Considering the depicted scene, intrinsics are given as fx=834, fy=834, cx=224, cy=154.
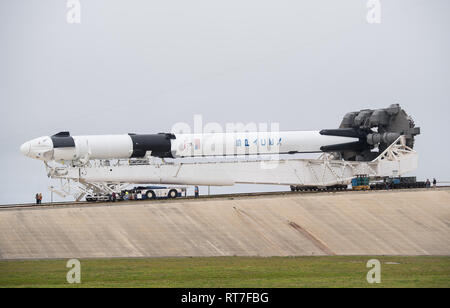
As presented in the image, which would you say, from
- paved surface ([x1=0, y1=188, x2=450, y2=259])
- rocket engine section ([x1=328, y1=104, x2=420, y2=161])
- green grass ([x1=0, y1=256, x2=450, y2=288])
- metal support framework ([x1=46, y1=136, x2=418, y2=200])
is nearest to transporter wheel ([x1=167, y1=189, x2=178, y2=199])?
metal support framework ([x1=46, y1=136, x2=418, y2=200])

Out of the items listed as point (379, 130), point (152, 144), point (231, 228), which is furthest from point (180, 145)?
point (379, 130)

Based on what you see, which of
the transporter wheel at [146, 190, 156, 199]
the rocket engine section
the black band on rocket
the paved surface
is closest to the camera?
the paved surface

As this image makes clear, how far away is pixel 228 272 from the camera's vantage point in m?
38.3

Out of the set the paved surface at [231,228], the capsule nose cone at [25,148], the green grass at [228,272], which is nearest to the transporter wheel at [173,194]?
the paved surface at [231,228]

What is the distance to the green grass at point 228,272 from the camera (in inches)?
1335

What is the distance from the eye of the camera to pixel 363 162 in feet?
251

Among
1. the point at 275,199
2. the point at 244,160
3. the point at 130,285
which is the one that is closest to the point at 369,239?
the point at 275,199

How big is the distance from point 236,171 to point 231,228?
52.1ft

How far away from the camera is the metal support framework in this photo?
6544 centimetres

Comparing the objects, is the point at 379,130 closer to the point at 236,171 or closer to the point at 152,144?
the point at 236,171

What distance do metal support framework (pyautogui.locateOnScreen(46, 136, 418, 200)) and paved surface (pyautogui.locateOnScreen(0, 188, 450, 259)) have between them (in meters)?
5.30

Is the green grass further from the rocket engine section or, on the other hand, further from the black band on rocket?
the rocket engine section

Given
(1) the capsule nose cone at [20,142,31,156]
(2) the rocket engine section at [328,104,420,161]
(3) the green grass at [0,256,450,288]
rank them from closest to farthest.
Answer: (3) the green grass at [0,256,450,288], (1) the capsule nose cone at [20,142,31,156], (2) the rocket engine section at [328,104,420,161]
